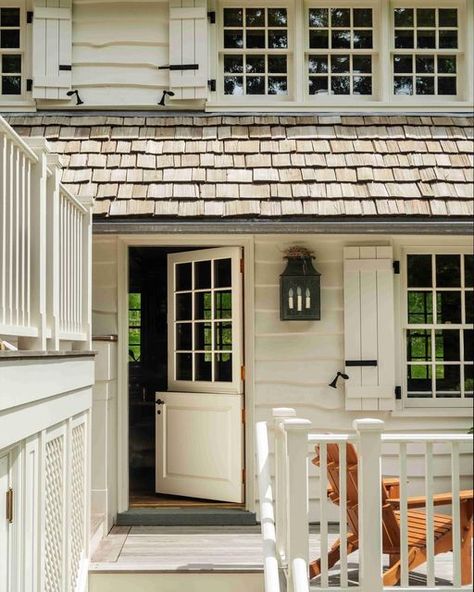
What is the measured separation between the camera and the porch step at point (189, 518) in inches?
254

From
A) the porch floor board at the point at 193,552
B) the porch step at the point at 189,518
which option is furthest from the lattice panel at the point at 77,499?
the porch step at the point at 189,518

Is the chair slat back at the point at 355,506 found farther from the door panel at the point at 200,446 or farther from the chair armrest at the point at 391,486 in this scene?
the door panel at the point at 200,446

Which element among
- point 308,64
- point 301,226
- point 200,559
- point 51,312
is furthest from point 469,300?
point 51,312

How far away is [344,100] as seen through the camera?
23.9ft

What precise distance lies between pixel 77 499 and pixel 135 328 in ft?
17.6

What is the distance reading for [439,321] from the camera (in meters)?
6.73

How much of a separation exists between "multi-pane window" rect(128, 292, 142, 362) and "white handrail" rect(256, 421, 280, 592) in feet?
16.2

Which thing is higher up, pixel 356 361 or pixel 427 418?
pixel 356 361

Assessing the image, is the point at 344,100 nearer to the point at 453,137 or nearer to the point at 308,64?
the point at 308,64

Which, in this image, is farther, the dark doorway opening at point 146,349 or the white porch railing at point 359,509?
the dark doorway opening at point 146,349

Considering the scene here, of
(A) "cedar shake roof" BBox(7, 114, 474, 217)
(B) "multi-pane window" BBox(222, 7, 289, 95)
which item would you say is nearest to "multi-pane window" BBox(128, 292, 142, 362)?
(A) "cedar shake roof" BBox(7, 114, 474, 217)

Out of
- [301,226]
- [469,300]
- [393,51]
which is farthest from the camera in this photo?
[393,51]

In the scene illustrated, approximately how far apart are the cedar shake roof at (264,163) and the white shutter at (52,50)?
0.81ft

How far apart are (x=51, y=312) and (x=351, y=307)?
10.3 ft
